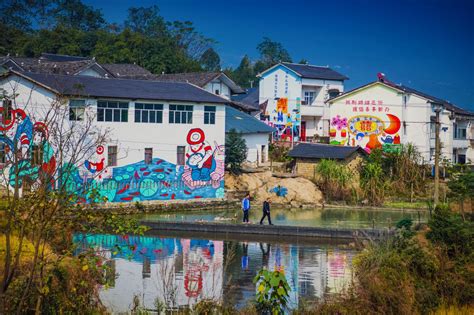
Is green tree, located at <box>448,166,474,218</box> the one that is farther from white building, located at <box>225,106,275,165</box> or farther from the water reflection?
white building, located at <box>225,106,275,165</box>

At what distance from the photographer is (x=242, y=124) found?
32.3 m

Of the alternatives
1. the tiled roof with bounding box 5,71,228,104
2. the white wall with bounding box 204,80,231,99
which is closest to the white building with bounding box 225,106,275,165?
the white wall with bounding box 204,80,231,99

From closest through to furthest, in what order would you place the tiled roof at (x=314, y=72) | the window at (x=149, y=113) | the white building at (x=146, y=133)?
the white building at (x=146, y=133) → the window at (x=149, y=113) → the tiled roof at (x=314, y=72)

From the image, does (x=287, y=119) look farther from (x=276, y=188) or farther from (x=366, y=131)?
(x=276, y=188)

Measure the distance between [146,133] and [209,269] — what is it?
10.5 metres

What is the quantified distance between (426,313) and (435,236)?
1.84 m

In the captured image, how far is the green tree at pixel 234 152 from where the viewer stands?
2834 cm

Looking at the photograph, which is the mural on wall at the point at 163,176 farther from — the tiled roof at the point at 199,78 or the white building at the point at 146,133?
the tiled roof at the point at 199,78

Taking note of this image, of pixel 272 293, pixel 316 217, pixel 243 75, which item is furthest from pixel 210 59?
pixel 272 293

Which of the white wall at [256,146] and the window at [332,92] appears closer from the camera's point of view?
the white wall at [256,146]

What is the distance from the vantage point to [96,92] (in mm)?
23953

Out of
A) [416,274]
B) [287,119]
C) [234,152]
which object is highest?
[287,119]

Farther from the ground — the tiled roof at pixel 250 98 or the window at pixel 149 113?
the tiled roof at pixel 250 98

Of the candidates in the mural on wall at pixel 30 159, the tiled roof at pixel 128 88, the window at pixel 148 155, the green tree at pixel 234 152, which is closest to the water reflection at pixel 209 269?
the mural on wall at pixel 30 159
